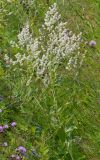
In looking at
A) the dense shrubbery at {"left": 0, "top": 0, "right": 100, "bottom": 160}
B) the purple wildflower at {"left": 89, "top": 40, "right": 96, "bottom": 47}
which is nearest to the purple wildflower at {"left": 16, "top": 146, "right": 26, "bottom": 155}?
the dense shrubbery at {"left": 0, "top": 0, "right": 100, "bottom": 160}

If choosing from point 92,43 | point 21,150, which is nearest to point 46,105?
point 21,150

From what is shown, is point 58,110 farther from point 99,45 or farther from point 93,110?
point 99,45

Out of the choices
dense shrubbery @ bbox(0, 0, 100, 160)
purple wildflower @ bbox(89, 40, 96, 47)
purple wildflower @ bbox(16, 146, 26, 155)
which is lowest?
purple wildflower @ bbox(16, 146, 26, 155)

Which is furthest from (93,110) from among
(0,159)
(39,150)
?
(0,159)

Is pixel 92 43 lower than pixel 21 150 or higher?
higher

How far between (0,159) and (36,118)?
100cm

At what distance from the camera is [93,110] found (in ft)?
20.0

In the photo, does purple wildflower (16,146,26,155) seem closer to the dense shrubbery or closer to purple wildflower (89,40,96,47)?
the dense shrubbery

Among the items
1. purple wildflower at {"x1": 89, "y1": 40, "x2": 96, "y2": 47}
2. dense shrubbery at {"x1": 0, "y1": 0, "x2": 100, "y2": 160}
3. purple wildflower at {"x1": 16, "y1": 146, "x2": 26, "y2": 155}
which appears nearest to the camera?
purple wildflower at {"x1": 16, "y1": 146, "x2": 26, "y2": 155}

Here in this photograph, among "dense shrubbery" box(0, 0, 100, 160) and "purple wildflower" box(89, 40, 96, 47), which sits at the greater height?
"purple wildflower" box(89, 40, 96, 47)

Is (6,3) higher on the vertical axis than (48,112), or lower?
higher

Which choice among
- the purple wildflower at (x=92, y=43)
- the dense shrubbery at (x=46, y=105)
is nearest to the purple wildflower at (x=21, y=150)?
the dense shrubbery at (x=46, y=105)

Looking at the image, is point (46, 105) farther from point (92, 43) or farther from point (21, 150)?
point (92, 43)

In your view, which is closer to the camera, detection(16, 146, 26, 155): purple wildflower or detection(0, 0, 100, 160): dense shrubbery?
detection(16, 146, 26, 155): purple wildflower
